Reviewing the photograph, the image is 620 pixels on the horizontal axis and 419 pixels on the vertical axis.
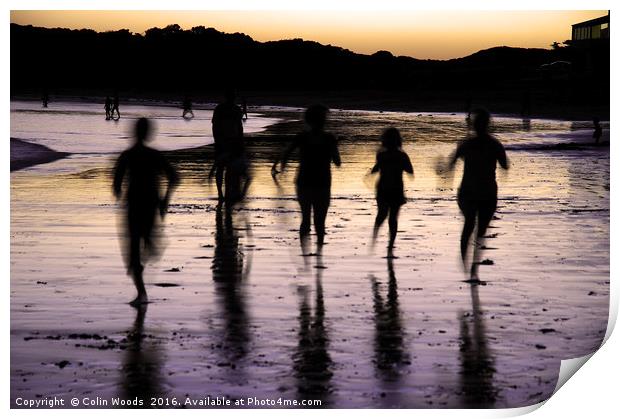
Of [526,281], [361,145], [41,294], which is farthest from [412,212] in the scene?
[361,145]

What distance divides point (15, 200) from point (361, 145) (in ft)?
61.2

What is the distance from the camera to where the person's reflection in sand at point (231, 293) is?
8.90 meters

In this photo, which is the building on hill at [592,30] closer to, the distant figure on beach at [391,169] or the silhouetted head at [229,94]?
the distant figure on beach at [391,169]

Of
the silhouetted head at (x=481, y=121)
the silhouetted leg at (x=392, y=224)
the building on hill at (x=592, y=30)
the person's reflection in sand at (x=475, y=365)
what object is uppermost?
the building on hill at (x=592, y=30)

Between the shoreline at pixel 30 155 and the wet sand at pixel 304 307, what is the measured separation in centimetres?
687

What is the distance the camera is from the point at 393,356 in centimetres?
874

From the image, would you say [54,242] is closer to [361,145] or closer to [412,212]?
[412,212]

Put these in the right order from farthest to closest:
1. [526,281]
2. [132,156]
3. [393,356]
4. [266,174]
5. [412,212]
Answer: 1. [266,174]
2. [412,212]
3. [526,281]
4. [132,156]
5. [393,356]

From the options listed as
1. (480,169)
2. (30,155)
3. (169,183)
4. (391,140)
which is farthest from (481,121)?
(30,155)

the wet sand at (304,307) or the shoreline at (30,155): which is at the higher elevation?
the wet sand at (304,307)

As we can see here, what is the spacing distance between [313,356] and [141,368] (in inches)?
50.0

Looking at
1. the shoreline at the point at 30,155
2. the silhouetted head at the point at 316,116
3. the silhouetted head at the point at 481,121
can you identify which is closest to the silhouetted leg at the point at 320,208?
the silhouetted head at the point at 316,116

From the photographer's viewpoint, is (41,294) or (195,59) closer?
(41,294)
